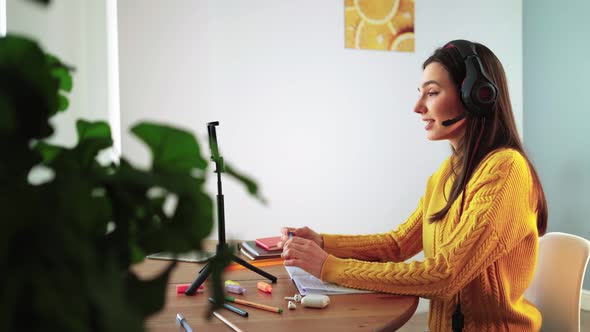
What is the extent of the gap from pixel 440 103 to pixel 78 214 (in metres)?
1.30

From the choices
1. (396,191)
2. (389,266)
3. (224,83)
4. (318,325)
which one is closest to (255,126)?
(224,83)

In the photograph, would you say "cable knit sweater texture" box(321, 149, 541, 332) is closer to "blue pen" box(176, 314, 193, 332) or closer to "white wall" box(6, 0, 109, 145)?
"blue pen" box(176, 314, 193, 332)

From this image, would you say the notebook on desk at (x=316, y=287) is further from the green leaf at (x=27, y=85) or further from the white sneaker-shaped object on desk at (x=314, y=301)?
the green leaf at (x=27, y=85)

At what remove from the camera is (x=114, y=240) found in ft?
0.88

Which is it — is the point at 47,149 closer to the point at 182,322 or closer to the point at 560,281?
the point at 182,322

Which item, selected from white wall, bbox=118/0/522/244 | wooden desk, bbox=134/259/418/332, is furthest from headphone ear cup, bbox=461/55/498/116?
white wall, bbox=118/0/522/244

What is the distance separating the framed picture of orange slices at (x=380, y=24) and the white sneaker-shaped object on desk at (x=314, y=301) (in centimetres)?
233

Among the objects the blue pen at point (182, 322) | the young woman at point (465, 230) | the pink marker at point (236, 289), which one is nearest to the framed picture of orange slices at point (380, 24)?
the young woman at point (465, 230)

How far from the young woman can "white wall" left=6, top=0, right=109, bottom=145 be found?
73 centimetres

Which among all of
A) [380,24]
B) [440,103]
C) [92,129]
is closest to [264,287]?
[440,103]

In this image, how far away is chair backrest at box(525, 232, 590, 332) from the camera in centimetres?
125

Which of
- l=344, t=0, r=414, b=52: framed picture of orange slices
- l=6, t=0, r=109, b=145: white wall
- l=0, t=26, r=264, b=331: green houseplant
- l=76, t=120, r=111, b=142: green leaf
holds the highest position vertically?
l=344, t=0, r=414, b=52: framed picture of orange slices

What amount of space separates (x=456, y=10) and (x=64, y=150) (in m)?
3.33

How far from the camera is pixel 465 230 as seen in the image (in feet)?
3.56
